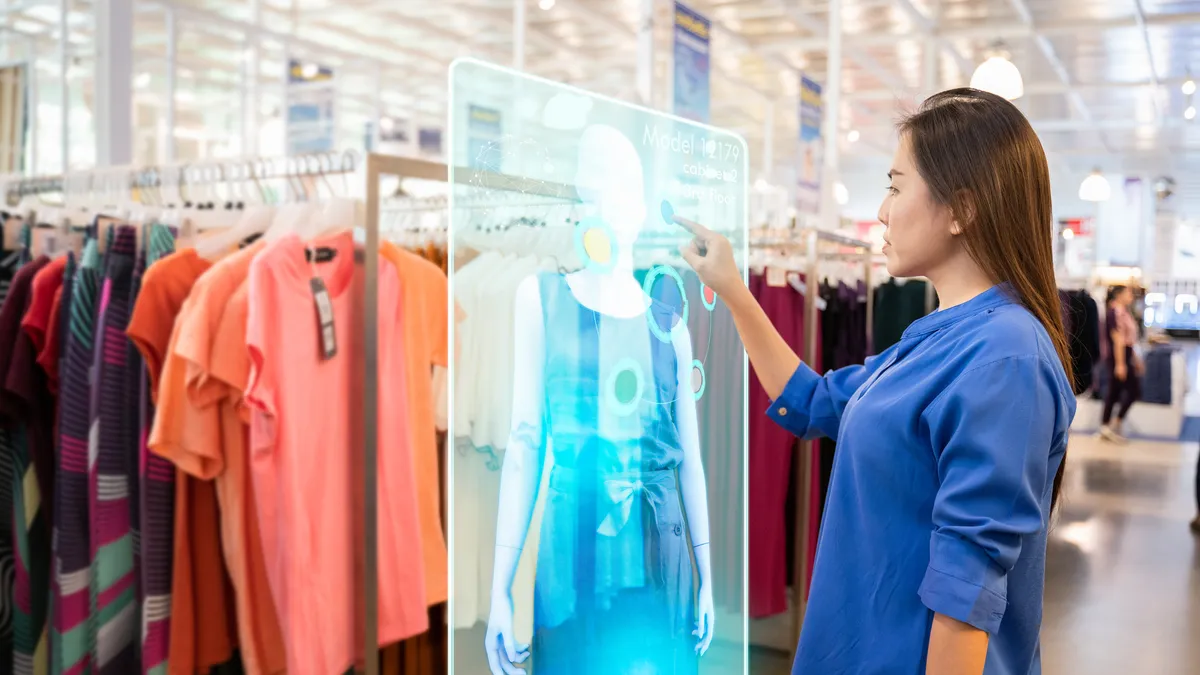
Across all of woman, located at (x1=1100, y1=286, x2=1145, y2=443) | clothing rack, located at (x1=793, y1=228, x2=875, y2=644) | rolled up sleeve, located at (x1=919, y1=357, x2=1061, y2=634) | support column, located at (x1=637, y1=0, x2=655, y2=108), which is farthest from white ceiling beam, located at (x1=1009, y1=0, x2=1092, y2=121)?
rolled up sleeve, located at (x1=919, y1=357, x2=1061, y2=634)

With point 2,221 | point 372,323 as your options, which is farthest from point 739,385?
point 2,221

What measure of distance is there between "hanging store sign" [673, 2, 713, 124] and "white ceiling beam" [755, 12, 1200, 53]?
526cm

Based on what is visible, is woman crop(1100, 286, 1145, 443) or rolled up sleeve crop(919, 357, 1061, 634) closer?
rolled up sleeve crop(919, 357, 1061, 634)

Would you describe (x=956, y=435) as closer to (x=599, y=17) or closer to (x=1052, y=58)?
(x=599, y=17)

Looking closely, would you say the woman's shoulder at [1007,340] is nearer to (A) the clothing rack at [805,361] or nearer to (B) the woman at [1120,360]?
(A) the clothing rack at [805,361]

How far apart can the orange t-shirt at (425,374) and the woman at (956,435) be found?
140 cm

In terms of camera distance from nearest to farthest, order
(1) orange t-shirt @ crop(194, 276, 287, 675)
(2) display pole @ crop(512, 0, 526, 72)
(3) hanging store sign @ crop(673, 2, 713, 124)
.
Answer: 1. (1) orange t-shirt @ crop(194, 276, 287, 675)
2. (3) hanging store sign @ crop(673, 2, 713, 124)
3. (2) display pole @ crop(512, 0, 526, 72)

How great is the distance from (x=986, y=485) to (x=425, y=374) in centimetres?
173

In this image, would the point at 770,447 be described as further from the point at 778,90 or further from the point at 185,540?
the point at 778,90

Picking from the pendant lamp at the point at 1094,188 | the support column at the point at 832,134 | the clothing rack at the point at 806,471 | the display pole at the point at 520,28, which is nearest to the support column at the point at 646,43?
the display pole at the point at 520,28

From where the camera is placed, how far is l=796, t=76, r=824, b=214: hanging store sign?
6.31 metres

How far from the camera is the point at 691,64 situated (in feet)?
16.2

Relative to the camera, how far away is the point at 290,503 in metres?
2.39

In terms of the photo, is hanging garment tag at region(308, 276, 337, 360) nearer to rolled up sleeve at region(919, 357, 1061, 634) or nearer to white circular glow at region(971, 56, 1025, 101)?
rolled up sleeve at region(919, 357, 1061, 634)
